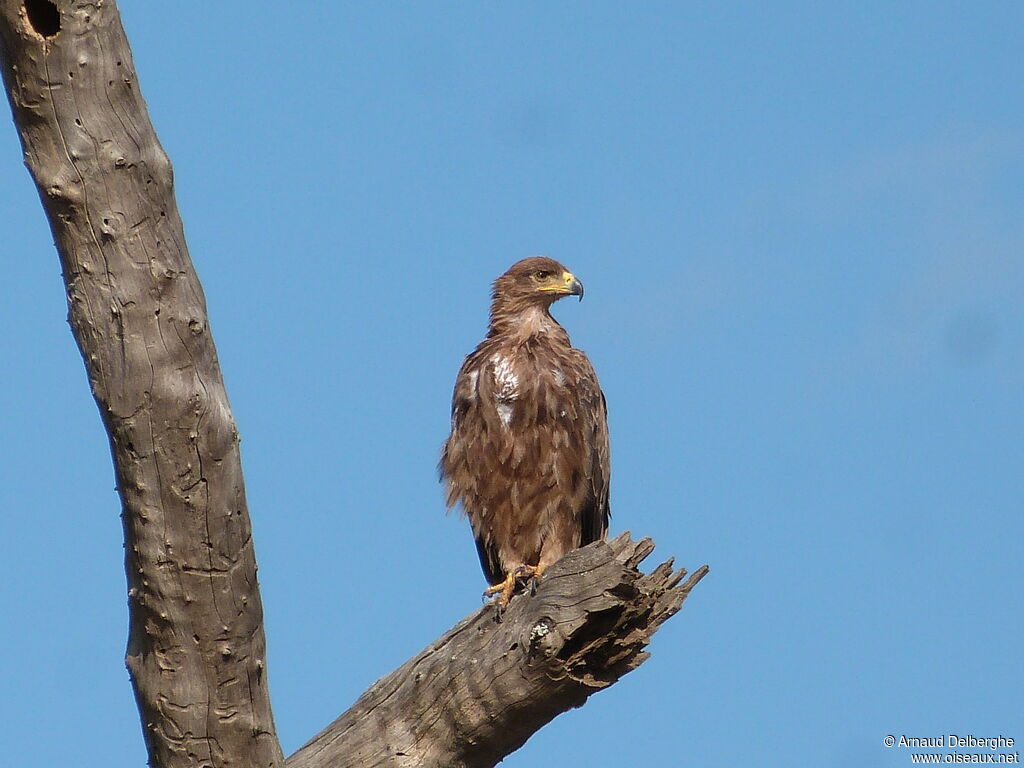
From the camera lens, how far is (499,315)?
8203 millimetres

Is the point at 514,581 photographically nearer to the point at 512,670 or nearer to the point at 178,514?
the point at 512,670

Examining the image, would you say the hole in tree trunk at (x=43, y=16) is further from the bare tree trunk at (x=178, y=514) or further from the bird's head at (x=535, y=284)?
the bird's head at (x=535, y=284)

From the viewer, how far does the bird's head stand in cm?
824

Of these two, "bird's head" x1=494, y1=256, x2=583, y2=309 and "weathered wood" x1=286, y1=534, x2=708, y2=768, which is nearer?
"weathered wood" x1=286, y1=534, x2=708, y2=768

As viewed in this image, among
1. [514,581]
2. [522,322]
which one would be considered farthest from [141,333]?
[522,322]

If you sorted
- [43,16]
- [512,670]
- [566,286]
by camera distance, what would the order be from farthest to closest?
1. [566,286]
2. [512,670]
3. [43,16]

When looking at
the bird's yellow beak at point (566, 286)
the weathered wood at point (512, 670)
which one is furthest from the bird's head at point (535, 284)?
the weathered wood at point (512, 670)

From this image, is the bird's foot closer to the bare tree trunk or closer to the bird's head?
the bare tree trunk

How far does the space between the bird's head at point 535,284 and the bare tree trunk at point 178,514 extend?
315 centimetres

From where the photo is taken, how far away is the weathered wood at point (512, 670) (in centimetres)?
492

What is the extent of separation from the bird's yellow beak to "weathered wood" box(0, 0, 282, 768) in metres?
3.97

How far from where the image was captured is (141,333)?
14.1 feet

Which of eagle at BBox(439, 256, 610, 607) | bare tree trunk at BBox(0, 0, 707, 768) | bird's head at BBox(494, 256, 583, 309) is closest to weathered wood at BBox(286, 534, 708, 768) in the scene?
bare tree trunk at BBox(0, 0, 707, 768)

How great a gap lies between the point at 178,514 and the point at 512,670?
4.73 ft
